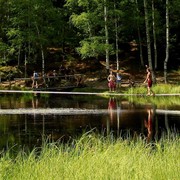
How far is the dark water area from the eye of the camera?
52.4 feet

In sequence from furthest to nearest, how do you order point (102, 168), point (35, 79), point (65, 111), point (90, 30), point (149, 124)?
point (90, 30)
point (35, 79)
point (65, 111)
point (149, 124)
point (102, 168)

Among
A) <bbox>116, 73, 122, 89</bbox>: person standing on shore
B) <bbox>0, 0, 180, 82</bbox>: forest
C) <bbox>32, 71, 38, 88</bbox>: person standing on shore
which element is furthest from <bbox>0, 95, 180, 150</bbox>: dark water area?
<bbox>0, 0, 180, 82</bbox>: forest

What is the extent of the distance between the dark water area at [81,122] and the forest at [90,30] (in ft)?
49.1

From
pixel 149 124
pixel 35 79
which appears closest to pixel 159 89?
pixel 35 79

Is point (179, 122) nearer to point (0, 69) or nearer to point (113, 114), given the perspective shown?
point (113, 114)

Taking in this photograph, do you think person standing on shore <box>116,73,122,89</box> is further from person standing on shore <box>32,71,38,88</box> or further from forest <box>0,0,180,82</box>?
person standing on shore <box>32,71,38,88</box>

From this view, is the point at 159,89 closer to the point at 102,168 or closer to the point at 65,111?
the point at 65,111

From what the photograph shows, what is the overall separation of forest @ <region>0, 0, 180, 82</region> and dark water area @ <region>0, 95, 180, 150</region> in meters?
15.0

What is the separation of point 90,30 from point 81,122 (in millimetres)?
24187

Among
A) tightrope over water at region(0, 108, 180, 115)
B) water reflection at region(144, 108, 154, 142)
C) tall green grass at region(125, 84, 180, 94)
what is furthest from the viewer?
tall green grass at region(125, 84, 180, 94)

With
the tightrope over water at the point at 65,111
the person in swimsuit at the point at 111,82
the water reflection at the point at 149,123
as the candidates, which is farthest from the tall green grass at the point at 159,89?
the tightrope over water at the point at 65,111

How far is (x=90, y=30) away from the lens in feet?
140

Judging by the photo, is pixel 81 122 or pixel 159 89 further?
pixel 159 89

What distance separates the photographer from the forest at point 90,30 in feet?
133
